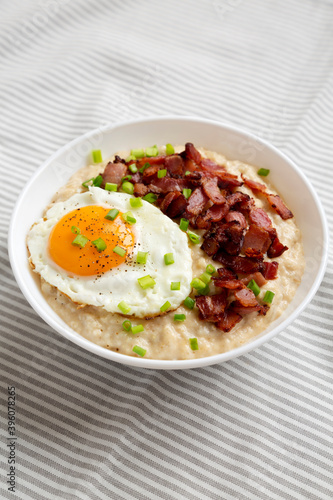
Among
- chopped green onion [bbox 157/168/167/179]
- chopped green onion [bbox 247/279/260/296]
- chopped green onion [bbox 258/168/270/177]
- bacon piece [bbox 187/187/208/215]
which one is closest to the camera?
chopped green onion [bbox 247/279/260/296]

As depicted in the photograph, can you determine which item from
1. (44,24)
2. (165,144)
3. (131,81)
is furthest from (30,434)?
(44,24)

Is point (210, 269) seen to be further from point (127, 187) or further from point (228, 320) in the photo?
point (127, 187)

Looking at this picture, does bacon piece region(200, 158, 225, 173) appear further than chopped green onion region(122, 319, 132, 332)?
Yes

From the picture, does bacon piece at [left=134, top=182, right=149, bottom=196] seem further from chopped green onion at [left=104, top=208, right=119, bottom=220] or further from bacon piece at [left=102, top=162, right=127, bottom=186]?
chopped green onion at [left=104, top=208, right=119, bottom=220]

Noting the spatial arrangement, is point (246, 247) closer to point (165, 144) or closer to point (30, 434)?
point (165, 144)

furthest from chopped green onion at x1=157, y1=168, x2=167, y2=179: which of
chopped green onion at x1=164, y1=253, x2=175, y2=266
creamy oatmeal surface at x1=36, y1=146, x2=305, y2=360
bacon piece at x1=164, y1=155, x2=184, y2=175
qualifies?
chopped green onion at x1=164, y1=253, x2=175, y2=266

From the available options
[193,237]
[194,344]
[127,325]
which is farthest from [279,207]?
[127,325]
